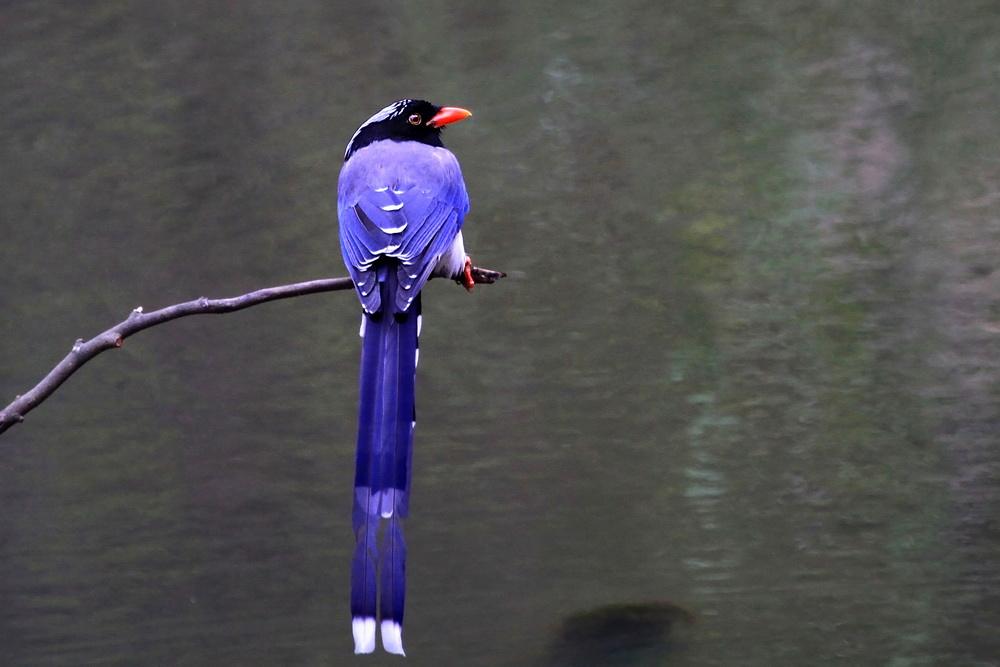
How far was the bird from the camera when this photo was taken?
2.25 m

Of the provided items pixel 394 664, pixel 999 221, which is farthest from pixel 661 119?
pixel 394 664

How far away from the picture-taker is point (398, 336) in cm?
243

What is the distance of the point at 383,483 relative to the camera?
89.7 inches

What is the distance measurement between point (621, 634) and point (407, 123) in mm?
1437

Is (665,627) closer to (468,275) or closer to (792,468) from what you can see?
(792,468)

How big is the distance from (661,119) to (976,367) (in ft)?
3.66

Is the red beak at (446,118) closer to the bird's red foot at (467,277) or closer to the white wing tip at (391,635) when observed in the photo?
the bird's red foot at (467,277)

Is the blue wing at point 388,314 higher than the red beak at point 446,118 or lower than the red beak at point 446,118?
lower

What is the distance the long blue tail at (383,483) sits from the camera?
224 centimetres

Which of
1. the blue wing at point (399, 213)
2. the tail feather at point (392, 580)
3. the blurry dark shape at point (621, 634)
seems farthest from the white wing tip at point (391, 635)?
the blurry dark shape at point (621, 634)

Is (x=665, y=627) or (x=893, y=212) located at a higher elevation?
(x=893, y=212)

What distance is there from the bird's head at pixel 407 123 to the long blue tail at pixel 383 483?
830 mm

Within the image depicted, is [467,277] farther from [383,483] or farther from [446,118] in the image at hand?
[383,483]

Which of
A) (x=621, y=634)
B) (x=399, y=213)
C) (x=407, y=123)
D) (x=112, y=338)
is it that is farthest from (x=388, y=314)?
(x=621, y=634)
